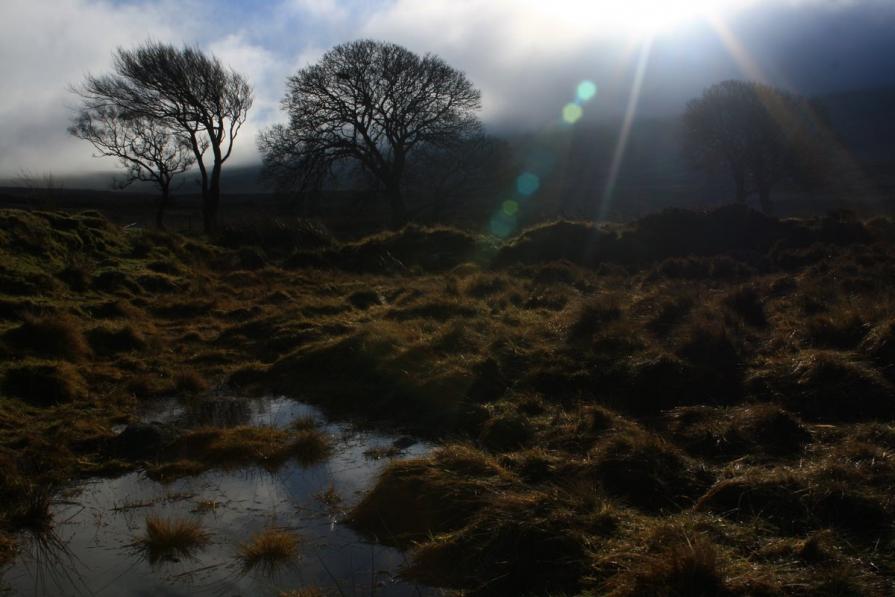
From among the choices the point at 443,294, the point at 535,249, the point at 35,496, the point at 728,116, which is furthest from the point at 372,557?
the point at 728,116

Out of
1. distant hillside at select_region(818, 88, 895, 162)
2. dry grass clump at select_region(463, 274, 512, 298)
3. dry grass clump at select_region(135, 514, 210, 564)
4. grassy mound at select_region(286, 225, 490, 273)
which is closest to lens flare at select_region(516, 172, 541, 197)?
grassy mound at select_region(286, 225, 490, 273)

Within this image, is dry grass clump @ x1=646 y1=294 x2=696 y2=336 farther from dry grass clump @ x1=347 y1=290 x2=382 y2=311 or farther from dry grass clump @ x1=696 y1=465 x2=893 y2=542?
dry grass clump @ x1=347 y1=290 x2=382 y2=311

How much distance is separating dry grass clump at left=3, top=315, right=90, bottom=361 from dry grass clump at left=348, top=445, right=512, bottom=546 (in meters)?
5.28

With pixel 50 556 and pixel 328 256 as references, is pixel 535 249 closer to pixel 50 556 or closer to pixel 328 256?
pixel 328 256

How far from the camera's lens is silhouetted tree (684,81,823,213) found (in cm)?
4247

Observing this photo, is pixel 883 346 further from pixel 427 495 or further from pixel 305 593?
pixel 305 593

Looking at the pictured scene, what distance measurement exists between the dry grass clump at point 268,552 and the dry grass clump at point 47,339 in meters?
5.34

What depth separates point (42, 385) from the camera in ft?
23.9

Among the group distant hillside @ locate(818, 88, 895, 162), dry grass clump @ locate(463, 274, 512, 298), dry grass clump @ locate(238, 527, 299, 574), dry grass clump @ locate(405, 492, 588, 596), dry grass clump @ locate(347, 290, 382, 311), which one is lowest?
dry grass clump @ locate(238, 527, 299, 574)

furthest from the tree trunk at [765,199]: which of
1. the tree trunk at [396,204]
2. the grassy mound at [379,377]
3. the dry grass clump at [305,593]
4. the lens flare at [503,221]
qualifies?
the dry grass clump at [305,593]

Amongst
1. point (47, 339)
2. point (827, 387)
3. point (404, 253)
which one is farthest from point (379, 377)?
point (404, 253)

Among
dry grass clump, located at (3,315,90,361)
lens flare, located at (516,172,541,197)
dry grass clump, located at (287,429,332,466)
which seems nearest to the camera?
dry grass clump, located at (287,429,332,466)

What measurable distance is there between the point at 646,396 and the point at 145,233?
14839 millimetres

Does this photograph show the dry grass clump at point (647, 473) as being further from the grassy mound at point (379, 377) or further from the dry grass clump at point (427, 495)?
the grassy mound at point (379, 377)
